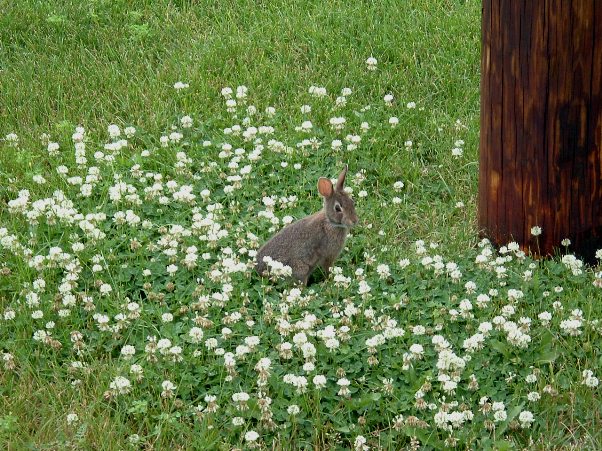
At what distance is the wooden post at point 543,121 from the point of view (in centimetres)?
654

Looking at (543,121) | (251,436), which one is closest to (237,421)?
(251,436)

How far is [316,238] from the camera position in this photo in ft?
22.4

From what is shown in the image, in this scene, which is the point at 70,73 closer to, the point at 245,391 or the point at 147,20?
the point at 147,20

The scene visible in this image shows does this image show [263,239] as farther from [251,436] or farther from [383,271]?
[251,436]

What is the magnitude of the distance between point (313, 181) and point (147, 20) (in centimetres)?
326

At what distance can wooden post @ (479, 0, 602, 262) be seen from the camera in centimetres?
654

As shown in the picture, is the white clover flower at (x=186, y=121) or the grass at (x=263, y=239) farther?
the white clover flower at (x=186, y=121)

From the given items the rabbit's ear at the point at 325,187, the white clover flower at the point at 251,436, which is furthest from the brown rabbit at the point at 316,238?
the white clover flower at the point at 251,436

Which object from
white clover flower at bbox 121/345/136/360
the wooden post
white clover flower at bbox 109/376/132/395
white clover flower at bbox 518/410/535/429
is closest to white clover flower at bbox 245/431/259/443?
white clover flower at bbox 109/376/132/395

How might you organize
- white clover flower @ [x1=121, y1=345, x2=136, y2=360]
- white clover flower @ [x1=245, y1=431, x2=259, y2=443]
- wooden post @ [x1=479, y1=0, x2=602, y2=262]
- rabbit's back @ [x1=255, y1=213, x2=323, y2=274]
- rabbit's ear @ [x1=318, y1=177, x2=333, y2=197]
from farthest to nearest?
1. rabbit's ear @ [x1=318, y1=177, x2=333, y2=197]
2. rabbit's back @ [x1=255, y1=213, x2=323, y2=274]
3. wooden post @ [x1=479, y1=0, x2=602, y2=262]
4. white clover flower @ [x1=121, y1=345, x2=136, y2=360]
5. white clover flower @ [x1=245, y1=431, x2=259, y2=443]

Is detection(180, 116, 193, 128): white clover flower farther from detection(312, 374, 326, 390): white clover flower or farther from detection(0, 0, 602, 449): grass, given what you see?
detection(312, 374, 326, 390): white clover flower

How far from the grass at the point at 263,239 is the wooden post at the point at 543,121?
1.21 feet

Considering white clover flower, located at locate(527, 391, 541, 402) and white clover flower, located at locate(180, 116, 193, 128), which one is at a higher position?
white clover flower, located at locate(527, 391, 541, 402)

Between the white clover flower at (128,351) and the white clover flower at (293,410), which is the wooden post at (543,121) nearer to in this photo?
→ the white clover flower at (293,410)
